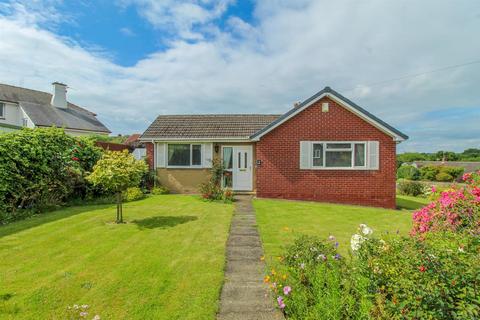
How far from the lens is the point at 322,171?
12.8 m

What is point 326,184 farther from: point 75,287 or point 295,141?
point 75,287

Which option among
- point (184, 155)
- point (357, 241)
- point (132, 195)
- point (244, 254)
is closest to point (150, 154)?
point (184, 155)

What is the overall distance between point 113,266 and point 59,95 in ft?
109

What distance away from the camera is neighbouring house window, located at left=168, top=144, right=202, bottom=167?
15203 millimetres

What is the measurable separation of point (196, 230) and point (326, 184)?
7647 millimetres

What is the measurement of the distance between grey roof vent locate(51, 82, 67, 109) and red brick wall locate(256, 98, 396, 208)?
93.3ft

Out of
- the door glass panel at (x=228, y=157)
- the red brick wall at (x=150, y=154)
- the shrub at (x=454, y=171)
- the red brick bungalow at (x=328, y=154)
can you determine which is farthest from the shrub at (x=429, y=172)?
the red brick wall at (x=150, y=154)

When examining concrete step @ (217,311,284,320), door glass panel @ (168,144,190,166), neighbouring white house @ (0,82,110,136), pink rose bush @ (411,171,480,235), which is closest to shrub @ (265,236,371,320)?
concrete step @ (217,311,284,320)

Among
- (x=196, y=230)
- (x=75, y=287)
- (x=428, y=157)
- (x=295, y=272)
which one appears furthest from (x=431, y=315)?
(x=428, y=157)

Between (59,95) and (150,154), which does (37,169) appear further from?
(59,95)

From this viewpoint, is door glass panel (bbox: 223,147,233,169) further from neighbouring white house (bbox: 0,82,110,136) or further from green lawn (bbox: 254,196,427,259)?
neighbouring white house (bbox: 0,82,110,136)

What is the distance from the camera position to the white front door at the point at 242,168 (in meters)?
14.8

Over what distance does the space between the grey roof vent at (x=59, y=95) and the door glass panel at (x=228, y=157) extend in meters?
26.0

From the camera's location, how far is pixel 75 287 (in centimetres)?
410
